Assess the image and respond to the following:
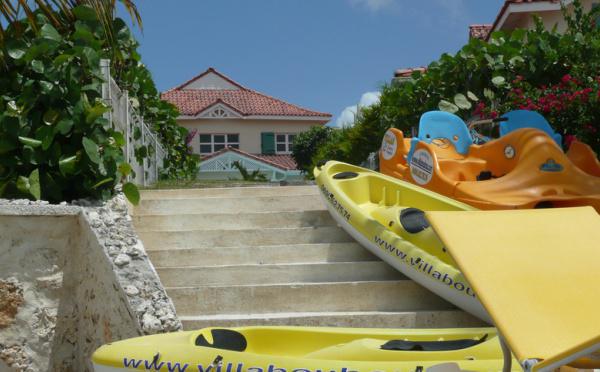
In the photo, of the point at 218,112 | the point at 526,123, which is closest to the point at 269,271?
the point at 526,123

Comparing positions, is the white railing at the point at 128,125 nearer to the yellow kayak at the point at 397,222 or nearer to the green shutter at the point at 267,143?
the yellow kayak at the point at 397,222

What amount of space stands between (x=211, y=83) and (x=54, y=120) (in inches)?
1293

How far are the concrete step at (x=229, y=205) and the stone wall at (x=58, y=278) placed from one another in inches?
59.7

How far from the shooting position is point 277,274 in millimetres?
5566

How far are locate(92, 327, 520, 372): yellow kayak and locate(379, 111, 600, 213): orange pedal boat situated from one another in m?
2.53

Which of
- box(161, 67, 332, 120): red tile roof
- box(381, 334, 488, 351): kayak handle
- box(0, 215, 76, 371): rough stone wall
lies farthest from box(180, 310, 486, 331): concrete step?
box(161, 67, 332, 120): red tile roof

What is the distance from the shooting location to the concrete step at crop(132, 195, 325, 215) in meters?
6.81

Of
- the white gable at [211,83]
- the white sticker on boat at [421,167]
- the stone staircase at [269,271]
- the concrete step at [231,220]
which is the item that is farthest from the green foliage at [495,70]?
the white gable at [211,83]

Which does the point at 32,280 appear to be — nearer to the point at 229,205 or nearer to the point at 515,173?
the point at 229,205

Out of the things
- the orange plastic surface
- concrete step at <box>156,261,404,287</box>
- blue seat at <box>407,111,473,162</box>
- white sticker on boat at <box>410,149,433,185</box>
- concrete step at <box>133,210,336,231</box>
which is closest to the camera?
concrete step at <box>156,261,404,287</box>

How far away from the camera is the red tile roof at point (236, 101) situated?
1353 inches

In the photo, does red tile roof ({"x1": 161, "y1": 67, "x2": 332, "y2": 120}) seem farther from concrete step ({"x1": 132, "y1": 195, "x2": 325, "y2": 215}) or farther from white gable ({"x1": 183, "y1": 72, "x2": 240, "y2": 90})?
concrete step ({"x1": 132, "y1": 195, "x2": 325, "y2": 215})

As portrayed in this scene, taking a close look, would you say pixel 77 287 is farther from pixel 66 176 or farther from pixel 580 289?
pixel 580 289

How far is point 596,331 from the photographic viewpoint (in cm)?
194
